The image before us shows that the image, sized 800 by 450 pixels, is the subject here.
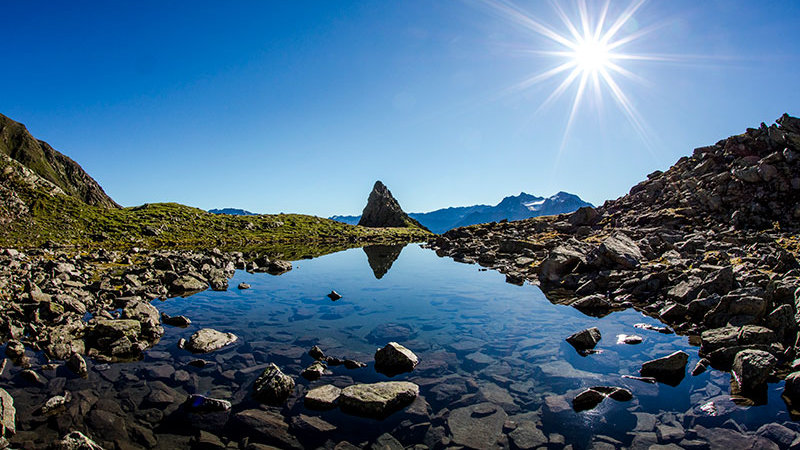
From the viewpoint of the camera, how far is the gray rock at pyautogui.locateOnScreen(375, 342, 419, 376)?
14469 millimetres

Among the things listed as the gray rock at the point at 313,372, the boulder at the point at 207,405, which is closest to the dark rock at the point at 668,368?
the gray rock at the point at 313,372

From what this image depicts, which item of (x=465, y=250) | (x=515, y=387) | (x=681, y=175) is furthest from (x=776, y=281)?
(x=465, y=250)

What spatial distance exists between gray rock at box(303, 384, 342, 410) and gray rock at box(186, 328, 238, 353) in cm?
739

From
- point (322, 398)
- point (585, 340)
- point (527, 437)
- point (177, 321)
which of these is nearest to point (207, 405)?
point (322, 398)

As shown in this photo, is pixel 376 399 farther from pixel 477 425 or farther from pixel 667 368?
pixel 667 368

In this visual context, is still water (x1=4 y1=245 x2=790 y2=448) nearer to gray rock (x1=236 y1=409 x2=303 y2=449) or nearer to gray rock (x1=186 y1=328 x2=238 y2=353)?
gray rock (x1=236 y1=409 x2=303 y2=449)

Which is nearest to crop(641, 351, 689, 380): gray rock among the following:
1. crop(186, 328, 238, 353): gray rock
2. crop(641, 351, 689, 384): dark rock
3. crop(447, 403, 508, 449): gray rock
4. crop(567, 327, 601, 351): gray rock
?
crop(641, 351, 689, 384): dark rock

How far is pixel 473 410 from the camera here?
37.2ft

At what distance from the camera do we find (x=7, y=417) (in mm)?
9445

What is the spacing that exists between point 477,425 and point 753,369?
33.9 ft

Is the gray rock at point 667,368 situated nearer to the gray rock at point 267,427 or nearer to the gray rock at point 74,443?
the gray rock at point 267,427

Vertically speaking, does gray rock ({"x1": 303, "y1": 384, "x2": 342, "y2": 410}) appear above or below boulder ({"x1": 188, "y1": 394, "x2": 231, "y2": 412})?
above

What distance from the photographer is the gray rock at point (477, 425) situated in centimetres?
970

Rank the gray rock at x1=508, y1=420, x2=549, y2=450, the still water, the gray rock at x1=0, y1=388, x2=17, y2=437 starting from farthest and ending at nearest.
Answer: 1. the still water
2. the gray rock at x1=508, y1=420, x2=549, y2=450
3. the gray rock at x1=0, y1=388, x2=17, y2=437
